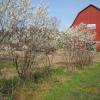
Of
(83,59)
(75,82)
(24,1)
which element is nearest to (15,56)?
(24,1)

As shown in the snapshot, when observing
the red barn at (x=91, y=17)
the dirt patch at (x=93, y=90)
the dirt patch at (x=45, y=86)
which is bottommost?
the dirt patch at (x=93, y=90)

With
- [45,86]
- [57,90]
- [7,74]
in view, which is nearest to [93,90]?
[57,90]

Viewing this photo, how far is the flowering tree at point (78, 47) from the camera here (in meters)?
24.8

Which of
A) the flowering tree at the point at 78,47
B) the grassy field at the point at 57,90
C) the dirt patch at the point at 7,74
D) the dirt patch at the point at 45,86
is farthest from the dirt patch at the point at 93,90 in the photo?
the flowering tree at the point at 78,47

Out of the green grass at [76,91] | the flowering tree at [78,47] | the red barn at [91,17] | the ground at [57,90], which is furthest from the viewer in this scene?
the red barn at [91,17]

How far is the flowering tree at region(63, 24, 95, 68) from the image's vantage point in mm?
24781

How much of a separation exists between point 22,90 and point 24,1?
12.1 ft

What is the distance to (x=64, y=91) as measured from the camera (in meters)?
13.7

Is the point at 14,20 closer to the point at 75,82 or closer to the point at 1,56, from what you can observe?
the point at 1,56

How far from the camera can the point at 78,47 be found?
88.2 ft

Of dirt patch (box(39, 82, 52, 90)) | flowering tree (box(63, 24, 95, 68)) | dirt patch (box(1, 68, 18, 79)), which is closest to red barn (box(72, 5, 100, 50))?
flowering tree (box(63, 24, 95, 68))

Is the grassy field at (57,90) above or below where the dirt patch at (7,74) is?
below

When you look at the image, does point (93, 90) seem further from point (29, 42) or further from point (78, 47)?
point (78, 47)

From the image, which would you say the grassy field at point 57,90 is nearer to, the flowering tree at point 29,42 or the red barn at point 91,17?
the flowering tree at point 29,42
